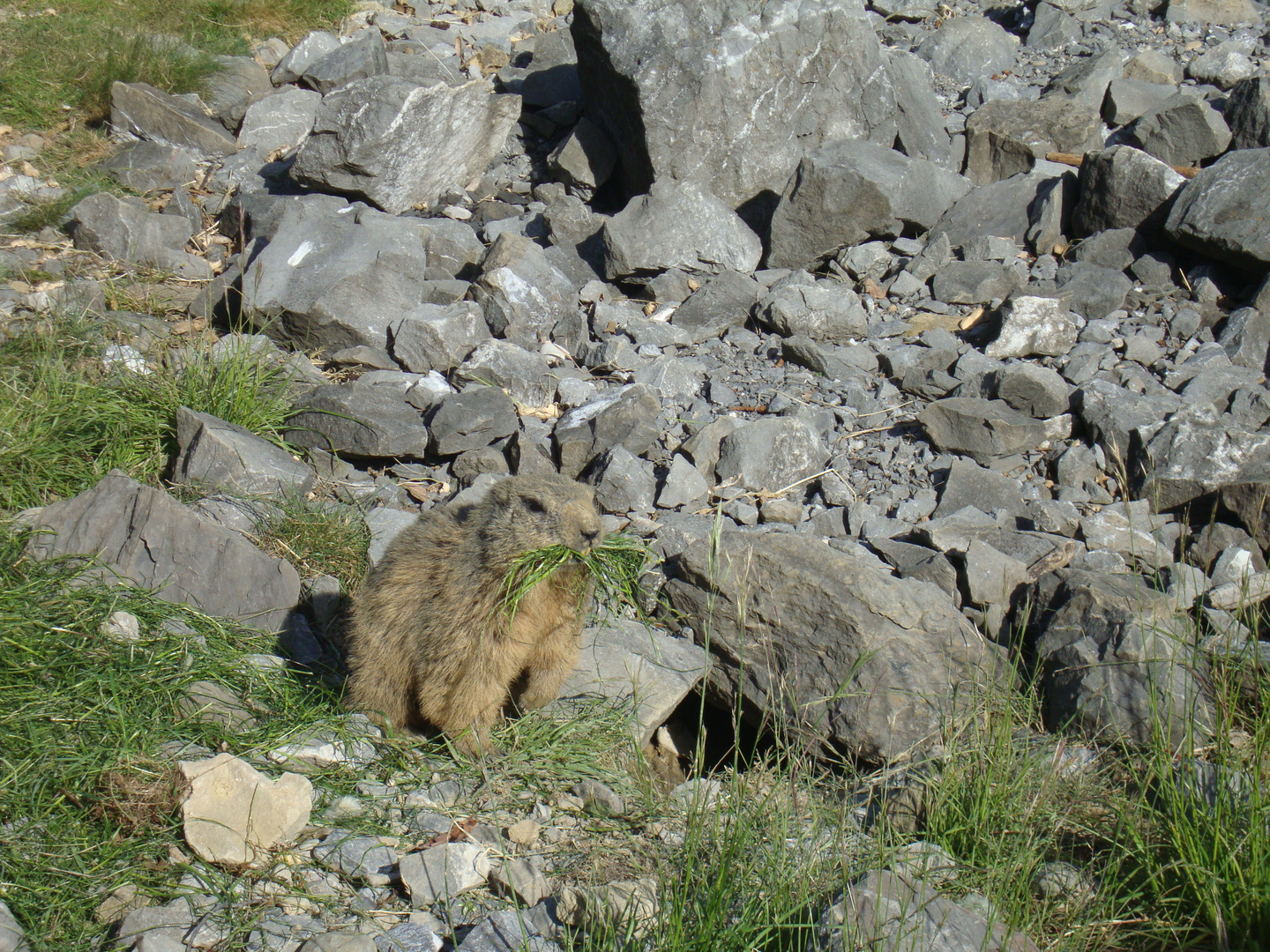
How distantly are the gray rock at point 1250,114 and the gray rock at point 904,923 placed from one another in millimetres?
7578

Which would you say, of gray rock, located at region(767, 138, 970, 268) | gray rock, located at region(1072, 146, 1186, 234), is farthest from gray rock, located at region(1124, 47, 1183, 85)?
gray rock, located at region(767, 138, 970, 268)

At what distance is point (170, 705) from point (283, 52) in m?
9.95

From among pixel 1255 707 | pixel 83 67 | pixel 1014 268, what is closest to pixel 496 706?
pixel 1255 707

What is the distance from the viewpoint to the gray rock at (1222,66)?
31.3ft

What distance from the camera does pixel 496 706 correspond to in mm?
4070

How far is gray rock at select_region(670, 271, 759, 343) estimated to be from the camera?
7.68m

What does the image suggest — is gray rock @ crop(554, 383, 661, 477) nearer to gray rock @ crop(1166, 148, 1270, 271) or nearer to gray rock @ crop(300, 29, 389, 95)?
gray rock @ crop(1166, 148, 1270, 271)

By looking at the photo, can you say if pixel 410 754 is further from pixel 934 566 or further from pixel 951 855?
pixel 934 566

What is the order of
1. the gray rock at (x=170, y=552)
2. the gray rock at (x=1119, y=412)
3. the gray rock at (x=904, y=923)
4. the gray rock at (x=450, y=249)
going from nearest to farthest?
the gray rock at (x=904, y=923) → the gray rock at (x=170, y=552) → the gray rock at (x=1119, y=412) → the gray rock at (x=450, y=249)

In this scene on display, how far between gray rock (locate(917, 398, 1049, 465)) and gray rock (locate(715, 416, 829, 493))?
0.80 metres

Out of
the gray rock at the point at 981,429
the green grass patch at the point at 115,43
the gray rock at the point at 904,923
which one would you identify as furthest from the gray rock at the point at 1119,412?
the green grass patch at the point at 115,43

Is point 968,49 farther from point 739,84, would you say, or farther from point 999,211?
point 739,84

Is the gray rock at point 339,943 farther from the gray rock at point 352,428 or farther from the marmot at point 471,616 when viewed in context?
the gray rock at point 352,428

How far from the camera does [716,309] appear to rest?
770 cm
